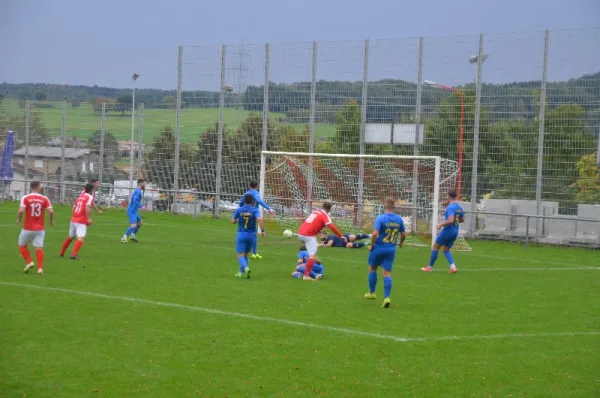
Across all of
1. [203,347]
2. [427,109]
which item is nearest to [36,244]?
[203,347]

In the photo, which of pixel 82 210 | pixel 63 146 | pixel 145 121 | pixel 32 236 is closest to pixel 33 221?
pixel 32 236

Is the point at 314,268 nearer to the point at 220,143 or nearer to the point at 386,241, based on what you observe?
the point at 386,241

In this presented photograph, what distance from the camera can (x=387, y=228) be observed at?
14.5m

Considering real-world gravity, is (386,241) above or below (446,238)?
above

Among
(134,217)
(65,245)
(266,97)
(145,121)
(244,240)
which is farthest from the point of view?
(145,121)

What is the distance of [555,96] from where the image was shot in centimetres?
3019

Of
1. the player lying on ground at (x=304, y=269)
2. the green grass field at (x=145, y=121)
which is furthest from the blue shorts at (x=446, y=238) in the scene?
the green grass field at (x=145, y=121)

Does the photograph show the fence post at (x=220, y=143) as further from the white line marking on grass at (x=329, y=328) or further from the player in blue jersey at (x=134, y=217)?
the white line marking on grass at (x=329, y=328)

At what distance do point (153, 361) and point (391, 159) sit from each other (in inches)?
813

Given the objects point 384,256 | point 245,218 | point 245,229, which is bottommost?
point 384,256

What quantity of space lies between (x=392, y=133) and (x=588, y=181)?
812 cm

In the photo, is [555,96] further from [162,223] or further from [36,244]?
[36,244]

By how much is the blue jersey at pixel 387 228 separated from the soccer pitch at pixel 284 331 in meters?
1.18

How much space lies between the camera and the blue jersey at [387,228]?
1450 cm
